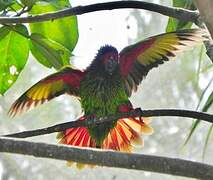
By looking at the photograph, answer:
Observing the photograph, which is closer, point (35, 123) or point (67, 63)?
point (67, 63)

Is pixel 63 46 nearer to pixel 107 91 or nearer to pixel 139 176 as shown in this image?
pixel 107 91

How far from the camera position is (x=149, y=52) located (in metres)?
0.81

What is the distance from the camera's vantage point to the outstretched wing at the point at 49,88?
809 mm

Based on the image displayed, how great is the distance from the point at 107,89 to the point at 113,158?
1.59ft

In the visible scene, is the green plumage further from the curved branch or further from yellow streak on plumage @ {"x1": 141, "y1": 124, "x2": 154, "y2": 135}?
the curved branch

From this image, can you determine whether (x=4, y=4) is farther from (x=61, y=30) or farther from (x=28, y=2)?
(x=61, y=30)

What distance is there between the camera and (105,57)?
3.22ft

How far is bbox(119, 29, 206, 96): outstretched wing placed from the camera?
2.24ft

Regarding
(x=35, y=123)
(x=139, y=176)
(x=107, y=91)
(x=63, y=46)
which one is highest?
(x=63, y=46)

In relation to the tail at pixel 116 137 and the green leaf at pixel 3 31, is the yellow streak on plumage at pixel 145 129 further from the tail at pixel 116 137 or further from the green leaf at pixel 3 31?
the green leaf at pixel 3 31

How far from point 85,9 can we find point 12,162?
197 centimetres

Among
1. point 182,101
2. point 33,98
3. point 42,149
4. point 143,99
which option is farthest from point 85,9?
point 182,101

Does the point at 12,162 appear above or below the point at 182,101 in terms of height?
below

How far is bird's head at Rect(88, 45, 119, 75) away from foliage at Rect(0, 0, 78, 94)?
0.18 m
